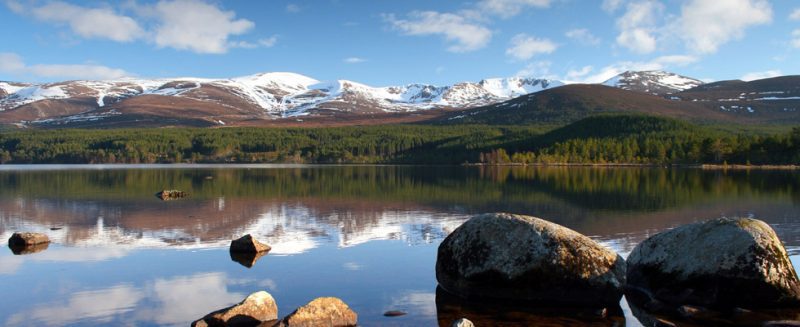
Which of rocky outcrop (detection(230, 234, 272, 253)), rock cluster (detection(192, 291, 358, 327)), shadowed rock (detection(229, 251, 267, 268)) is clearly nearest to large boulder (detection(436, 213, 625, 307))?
rock cluster (detection(192, 291, 358, 327))

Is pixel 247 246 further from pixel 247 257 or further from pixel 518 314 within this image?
pixel 518 314

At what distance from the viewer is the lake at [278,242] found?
61.6ft

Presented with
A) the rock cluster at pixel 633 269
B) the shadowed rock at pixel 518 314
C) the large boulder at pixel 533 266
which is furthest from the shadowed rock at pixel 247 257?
the shadowed rock at pixel 518 314

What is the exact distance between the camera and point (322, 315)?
16000 mm

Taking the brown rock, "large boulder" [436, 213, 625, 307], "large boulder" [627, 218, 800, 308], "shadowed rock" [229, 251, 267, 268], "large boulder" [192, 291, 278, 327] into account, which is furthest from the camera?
the brown rock

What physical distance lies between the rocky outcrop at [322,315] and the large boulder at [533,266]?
441 centimetres

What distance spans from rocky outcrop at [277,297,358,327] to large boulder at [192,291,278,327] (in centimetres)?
98

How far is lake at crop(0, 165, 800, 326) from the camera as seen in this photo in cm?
1878

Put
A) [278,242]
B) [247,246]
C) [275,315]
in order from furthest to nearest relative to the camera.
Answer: [278,242]
[247,246]
[275,315]

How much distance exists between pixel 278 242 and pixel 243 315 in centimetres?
1515

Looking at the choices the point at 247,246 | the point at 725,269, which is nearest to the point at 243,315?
the point at 247,246

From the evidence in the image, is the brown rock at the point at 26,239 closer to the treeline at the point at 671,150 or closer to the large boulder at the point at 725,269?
the large boulder at the point at 725,269

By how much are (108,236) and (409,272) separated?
748 inches

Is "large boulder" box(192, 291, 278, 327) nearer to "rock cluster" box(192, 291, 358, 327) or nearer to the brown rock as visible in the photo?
"rock cluster" box(192, 291, 358, 327)
